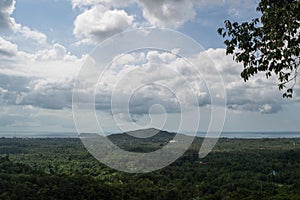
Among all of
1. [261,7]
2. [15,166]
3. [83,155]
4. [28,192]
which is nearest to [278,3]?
[261,7]

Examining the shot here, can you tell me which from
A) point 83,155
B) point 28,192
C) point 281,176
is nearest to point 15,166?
point 28,192

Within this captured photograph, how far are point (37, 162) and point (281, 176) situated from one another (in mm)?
43016

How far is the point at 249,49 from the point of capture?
455 cm

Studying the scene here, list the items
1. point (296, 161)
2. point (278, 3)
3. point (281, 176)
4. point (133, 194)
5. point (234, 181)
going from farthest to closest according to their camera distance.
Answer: point (296, 161) → point (281, 176) → point (234, 181) → point (133, 194) → point (278, 3)

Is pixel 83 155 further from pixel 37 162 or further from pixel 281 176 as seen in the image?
pixel 281 176

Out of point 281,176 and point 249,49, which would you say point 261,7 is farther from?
point 281,176

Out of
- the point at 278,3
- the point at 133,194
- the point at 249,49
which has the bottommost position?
the point at 133,194

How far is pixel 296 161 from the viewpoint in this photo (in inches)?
2362

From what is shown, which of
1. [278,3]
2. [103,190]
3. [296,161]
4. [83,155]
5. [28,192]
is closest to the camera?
[278,3]

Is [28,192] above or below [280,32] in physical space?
below

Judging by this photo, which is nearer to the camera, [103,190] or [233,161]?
[103,190]

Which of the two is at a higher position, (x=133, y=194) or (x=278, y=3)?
(x=278, y=3)

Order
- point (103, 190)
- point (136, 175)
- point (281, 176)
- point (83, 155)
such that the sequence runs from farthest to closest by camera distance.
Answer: point (83, 155) → point (136, 175) → point (281, 176) → point (103, 190)

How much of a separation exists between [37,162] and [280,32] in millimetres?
61904
